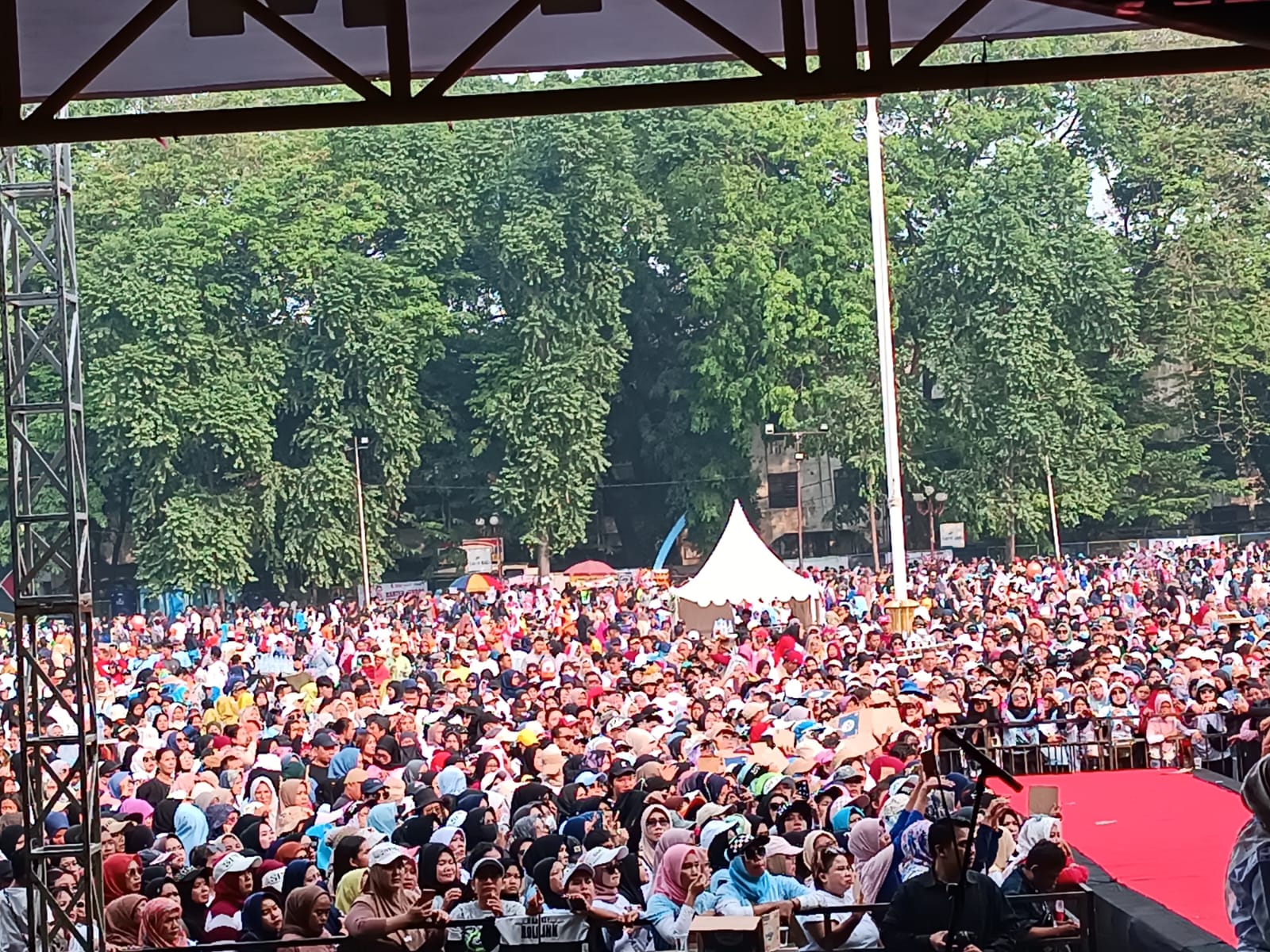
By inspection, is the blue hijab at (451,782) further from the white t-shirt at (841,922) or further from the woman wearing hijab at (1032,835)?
the woman wearing hijab at (1032,835)

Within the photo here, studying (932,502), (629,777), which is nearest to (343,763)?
(629,777)

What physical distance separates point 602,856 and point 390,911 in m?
1.07

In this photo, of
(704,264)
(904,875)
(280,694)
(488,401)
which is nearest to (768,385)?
(704,264)

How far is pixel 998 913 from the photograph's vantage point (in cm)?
591

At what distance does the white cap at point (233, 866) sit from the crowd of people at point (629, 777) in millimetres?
21

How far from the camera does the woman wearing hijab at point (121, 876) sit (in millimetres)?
7871

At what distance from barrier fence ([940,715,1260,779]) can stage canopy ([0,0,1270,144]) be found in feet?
22.0

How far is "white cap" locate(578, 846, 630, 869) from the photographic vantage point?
723 cm

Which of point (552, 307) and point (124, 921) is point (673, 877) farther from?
point (552, 307)

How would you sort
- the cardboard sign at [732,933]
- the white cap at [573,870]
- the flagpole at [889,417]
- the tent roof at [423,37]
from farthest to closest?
the flagpole at [889,417], the white cap at [573,870], the cardboard sign at [732,933], the tent roof at [423,37]

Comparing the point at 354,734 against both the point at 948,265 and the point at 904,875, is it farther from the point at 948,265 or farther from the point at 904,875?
the point at 948,265

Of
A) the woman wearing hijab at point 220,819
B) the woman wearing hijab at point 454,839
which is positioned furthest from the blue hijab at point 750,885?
the woman wearing hijab at point 220,819

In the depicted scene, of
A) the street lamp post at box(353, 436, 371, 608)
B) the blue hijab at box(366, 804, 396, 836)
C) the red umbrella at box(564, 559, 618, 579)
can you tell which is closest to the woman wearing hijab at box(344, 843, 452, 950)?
the blue hijab at box(366, 804, 396, 836)

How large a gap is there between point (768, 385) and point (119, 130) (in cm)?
3306
